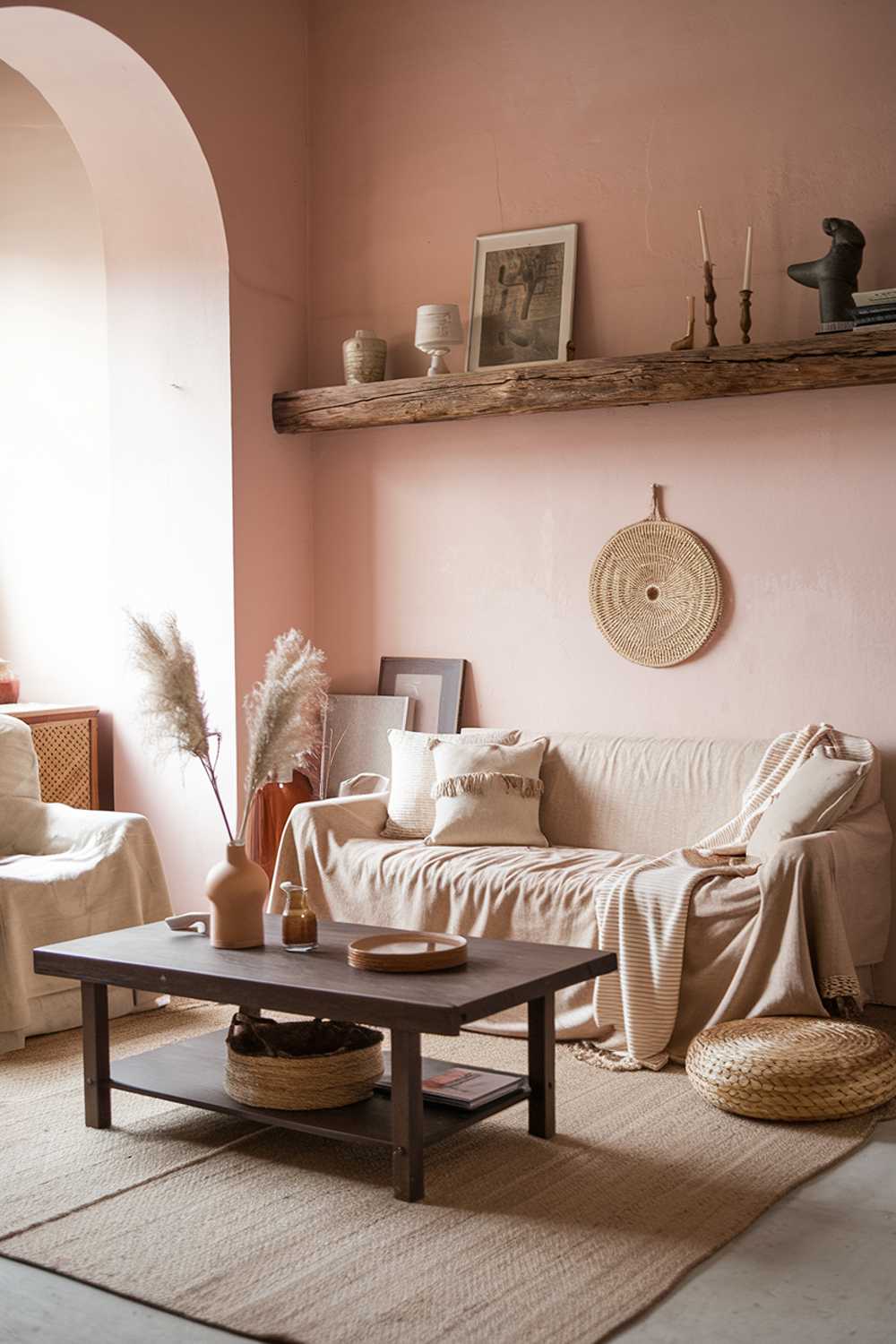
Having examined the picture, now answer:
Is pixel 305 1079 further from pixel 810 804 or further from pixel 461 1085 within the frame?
pixel 810 804

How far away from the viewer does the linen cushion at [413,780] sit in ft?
16.3

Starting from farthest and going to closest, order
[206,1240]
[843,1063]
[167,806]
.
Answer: [167,806], [843,1063], [206,1240]

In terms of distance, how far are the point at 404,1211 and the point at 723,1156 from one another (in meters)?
0.76

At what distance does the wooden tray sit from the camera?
10.2ft

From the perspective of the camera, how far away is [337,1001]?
295 cm

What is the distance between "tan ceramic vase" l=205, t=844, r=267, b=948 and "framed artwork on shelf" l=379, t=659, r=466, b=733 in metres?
2.13

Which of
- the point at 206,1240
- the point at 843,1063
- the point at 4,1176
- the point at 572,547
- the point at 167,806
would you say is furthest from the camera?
the point at 167,806

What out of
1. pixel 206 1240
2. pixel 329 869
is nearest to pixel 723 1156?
pixel 206 1240

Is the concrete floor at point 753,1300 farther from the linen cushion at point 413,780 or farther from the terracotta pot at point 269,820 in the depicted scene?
the terracotta pot at point 269,820

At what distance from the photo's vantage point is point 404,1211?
288 cm

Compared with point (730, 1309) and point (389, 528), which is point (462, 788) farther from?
point (730, 1309)

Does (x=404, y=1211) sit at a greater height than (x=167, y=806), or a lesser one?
lesser


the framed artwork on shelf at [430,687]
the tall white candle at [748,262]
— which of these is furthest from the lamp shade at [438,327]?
the framed artwork on shelf at [430,687]

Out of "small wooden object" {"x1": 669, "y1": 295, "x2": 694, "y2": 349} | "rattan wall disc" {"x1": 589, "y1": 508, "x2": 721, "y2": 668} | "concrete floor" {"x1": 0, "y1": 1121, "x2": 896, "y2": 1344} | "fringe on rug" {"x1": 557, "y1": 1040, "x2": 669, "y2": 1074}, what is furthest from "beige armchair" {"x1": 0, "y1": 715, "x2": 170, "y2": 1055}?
"small wooden object" {"x1": 669, "y1": 295, "x2": 694, "y2": 349}
